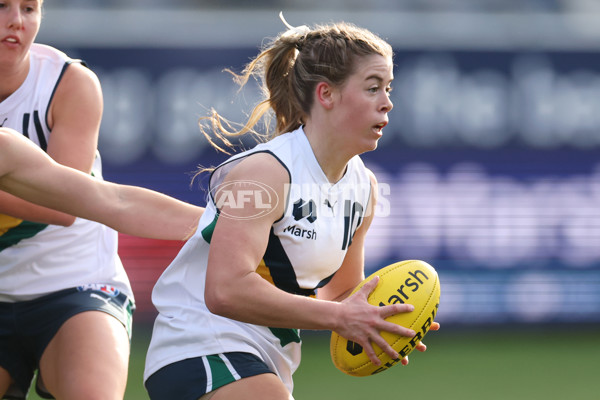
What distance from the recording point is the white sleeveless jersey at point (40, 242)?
10.4 ft

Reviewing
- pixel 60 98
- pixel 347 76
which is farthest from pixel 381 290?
pixel 60 98

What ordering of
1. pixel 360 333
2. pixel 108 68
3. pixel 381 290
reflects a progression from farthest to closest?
pixel 108 68
pixel 381 290
pixel 360 333

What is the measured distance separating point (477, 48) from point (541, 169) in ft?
3.94

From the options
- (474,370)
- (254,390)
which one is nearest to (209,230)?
(254,390)

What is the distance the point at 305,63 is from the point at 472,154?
4.63 m

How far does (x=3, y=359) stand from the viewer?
10.3ft

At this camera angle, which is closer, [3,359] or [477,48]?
[3,359]

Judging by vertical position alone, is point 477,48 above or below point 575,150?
above

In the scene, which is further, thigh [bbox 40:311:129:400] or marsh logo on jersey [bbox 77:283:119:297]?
marsh logo on jersey [bbox 77:283:119:297]

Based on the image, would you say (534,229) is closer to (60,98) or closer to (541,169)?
(541,169)

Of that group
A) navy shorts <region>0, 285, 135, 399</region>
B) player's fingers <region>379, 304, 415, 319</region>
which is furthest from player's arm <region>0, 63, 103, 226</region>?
player's fingers <region>379, 304, 415, 319</region>

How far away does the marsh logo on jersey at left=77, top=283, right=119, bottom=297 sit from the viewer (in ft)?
10.6

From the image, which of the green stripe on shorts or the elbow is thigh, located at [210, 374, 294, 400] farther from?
the elbow

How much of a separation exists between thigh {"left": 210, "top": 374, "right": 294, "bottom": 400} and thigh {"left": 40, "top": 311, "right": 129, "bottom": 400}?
432 mm
